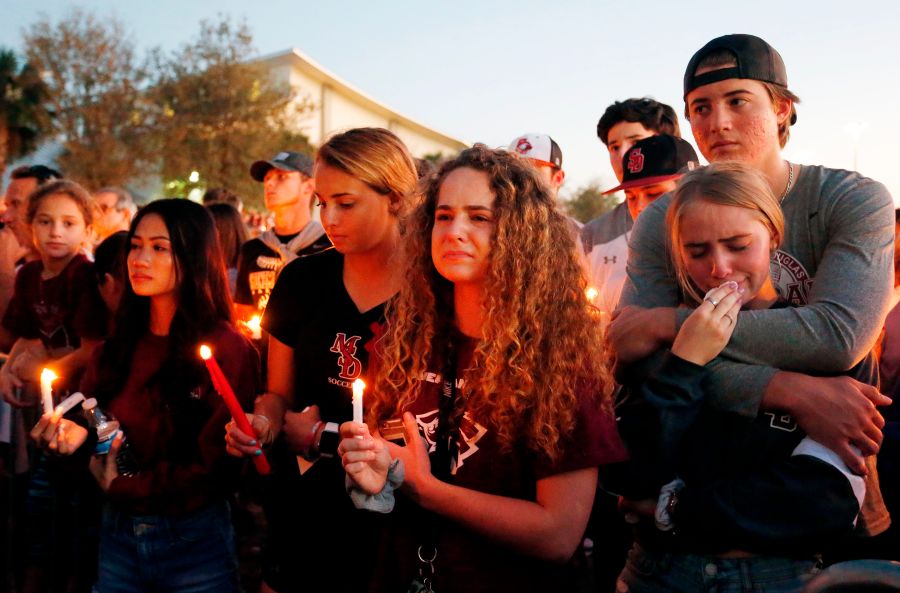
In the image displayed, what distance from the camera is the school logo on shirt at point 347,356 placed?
8.87 ft

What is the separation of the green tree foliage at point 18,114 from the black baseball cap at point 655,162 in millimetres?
31928

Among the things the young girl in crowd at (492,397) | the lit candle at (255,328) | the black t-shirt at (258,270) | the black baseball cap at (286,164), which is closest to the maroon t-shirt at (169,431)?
the young girl in crowd at (492,397)

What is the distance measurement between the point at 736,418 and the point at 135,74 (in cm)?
3090

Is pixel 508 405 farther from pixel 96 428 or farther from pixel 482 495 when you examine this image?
pixel 96 428

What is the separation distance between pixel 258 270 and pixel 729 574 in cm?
404

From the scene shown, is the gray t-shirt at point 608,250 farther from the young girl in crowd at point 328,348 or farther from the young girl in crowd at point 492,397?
the young girl in crowd at point 492,397

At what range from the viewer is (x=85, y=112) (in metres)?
28.4

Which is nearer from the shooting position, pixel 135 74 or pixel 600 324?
pixel 600 324

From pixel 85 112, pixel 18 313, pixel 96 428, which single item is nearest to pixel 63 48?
pixel 85 112

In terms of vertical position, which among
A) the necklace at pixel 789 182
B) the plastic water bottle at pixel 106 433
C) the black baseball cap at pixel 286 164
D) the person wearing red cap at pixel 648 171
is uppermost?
the black baseball cap at pixel 286 164

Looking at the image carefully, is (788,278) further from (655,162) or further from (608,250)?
(608,250)

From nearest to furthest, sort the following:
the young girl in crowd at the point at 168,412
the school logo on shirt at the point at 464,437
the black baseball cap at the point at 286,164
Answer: the school logo on shirt at the point at 464,437, the young girl in crowd at the point at 168,412, the black baseball cap at the point at 286,164

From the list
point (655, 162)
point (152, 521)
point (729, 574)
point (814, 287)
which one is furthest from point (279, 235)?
point (729, 574)

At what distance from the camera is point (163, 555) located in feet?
9.78
